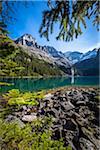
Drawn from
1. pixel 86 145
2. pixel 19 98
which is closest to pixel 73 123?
pixel 86 145

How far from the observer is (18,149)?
4371 millimetres

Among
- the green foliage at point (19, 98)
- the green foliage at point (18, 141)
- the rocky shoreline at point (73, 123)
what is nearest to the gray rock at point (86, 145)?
the rocky shoreline at point (73, 123)

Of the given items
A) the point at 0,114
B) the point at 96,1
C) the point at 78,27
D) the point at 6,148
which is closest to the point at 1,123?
the point at 0,114

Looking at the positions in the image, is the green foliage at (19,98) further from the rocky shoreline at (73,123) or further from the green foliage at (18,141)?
the rocky shoreline at (73,123)

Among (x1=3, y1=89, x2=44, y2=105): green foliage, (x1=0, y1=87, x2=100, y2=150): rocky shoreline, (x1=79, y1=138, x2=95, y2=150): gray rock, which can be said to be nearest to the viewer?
→ (x1=3, y1=89, x2=44, y2=105): green foliage

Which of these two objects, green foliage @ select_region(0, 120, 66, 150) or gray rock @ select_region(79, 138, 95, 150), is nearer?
green foliage @ select_region(0, 120, 66, 150)

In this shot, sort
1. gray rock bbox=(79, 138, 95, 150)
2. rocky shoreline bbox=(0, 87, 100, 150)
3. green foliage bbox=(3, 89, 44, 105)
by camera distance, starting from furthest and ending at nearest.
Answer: rocky shoreline bbox=(0, 87, 100, 150)
gray rock bbox=(79, 138, 95, 150)
green foliage bbox=(3, 89, 44, 105)

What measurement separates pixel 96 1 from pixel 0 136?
97.8 inches

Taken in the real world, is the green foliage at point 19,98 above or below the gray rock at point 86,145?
above

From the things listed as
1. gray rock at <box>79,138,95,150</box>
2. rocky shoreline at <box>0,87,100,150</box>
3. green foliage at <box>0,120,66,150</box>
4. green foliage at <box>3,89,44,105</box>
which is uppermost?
green foliage at <box>3,89,44,105</box>

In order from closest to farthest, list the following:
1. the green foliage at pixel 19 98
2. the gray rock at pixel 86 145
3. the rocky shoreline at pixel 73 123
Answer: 1. the green foliage at pixel 19 98
2. the gray rock at pixel 86 145
3. the rocky shoreline at pixel 73 123

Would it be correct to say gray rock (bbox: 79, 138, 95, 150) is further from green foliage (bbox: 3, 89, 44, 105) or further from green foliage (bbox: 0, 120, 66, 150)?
green foliage (bbox: 3, 89, 44, 105)

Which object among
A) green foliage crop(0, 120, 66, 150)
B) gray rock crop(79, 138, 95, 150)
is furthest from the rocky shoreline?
green foliage crop(0, 120, 66, 150)

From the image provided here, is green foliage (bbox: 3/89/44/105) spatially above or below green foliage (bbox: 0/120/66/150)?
above
